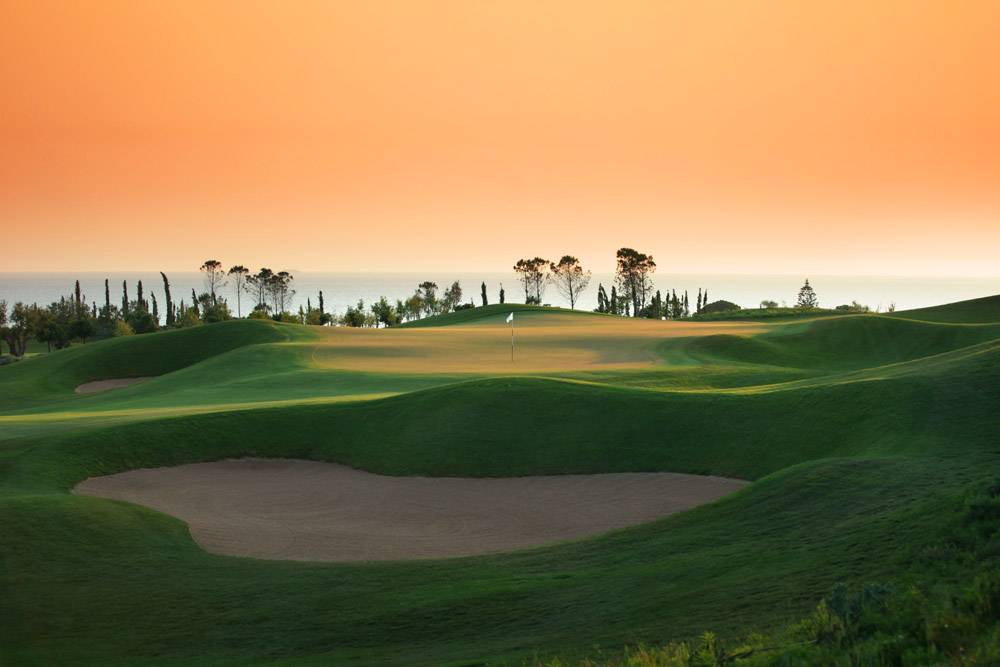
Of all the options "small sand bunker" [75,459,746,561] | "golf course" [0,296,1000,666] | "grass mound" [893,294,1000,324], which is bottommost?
"small sand bunker" [75,459,746,561]

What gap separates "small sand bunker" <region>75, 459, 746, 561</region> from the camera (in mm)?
19938

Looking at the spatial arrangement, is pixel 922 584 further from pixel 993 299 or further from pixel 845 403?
pixel 993 299

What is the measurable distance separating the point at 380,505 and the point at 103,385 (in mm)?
39748

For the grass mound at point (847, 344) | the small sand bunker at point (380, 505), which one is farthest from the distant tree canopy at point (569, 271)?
the small sand bunker at point (380, 505)

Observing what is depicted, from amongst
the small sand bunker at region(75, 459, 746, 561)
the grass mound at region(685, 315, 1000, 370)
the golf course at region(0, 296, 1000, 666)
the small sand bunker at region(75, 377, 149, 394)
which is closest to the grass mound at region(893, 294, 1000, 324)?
the grass mound at region(685, 315, 1000, 370)

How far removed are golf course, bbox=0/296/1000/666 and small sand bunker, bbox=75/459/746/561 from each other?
0.10 m

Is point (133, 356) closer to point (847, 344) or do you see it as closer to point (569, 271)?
point (847, 344)

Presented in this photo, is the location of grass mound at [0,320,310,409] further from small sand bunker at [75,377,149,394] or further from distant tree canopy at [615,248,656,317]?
distant tree canopy at [615,248,656,317]

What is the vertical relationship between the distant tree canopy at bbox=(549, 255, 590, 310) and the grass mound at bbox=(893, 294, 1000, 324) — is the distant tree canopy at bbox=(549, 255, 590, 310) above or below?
above

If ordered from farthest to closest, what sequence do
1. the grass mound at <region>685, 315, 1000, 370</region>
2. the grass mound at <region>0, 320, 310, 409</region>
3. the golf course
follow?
the grass mound at <region>0, 320, 310, 409</region>, the grass mound at <region>685, 315, 1000, 370</region>, the golf course

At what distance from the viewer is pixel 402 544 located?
783 inches

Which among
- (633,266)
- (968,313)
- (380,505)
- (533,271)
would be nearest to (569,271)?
(533,271)

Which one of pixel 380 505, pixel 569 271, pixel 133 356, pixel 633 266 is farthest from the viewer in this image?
pixel 569 271

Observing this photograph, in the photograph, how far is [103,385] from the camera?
186 feet
